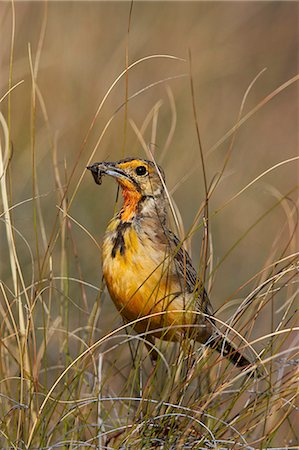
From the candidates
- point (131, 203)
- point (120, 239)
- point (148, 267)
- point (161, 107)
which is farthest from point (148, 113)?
point (148, 267)

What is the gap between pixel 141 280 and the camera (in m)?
3.57

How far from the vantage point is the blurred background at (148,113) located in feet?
19.1

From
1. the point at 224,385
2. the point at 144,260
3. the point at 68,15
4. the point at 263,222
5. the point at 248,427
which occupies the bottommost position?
the point at 263,222

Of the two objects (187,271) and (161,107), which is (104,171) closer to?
(187,271)

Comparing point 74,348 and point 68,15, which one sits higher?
point 68,15

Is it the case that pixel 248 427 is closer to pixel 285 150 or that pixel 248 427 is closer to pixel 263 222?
pixel 263 222

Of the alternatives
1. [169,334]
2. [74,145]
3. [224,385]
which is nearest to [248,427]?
[224,385]

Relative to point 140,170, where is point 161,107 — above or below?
below

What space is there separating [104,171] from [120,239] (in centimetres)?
28

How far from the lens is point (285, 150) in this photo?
9117mm

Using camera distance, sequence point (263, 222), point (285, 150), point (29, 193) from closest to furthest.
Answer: point (29, 193)
point (263, 222)
point (285, 150)

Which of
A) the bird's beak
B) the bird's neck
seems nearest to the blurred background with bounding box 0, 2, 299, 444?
the bird's neck

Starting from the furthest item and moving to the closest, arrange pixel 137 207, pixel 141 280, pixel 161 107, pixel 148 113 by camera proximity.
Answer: pixel 161 107, pixel 148 113, pixel 137 207, pixel 141 280

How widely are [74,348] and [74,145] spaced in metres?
1.83
